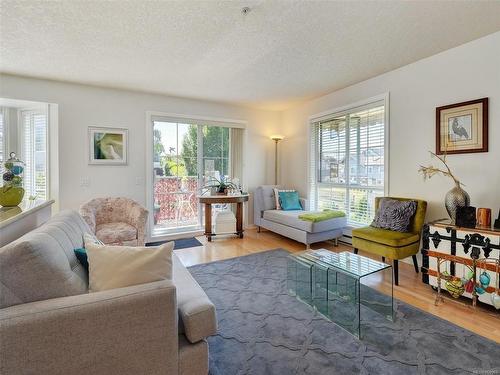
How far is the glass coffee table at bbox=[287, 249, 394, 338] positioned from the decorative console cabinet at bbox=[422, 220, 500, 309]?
0.50m

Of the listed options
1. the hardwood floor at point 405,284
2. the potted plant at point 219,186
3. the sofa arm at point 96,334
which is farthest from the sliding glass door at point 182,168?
the sofa arm at point 96,334

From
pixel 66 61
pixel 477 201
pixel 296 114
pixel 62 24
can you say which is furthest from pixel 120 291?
pixel 296 114

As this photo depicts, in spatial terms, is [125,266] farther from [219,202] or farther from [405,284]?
[219,202]

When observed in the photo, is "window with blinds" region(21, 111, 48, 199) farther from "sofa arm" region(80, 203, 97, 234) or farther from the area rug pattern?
the area rug pattern

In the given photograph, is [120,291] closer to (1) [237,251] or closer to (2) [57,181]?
(1) [237,251]

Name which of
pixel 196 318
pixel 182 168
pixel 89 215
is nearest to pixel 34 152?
pixel 89 215

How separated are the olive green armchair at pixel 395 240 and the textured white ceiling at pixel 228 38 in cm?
181

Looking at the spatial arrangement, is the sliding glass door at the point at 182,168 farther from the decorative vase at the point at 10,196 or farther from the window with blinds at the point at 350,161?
the decorative vase at the point at 10,196

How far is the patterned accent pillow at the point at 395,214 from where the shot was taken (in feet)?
9.57

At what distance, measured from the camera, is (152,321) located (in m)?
1.11

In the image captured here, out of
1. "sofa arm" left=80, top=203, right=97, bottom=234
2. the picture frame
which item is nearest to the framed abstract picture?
"sofa arm" left=80, top=203, right=97, bottom=234

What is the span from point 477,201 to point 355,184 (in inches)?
61.6

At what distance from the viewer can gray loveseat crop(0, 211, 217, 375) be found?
0.94 metres

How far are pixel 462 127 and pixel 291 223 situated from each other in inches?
94.7
